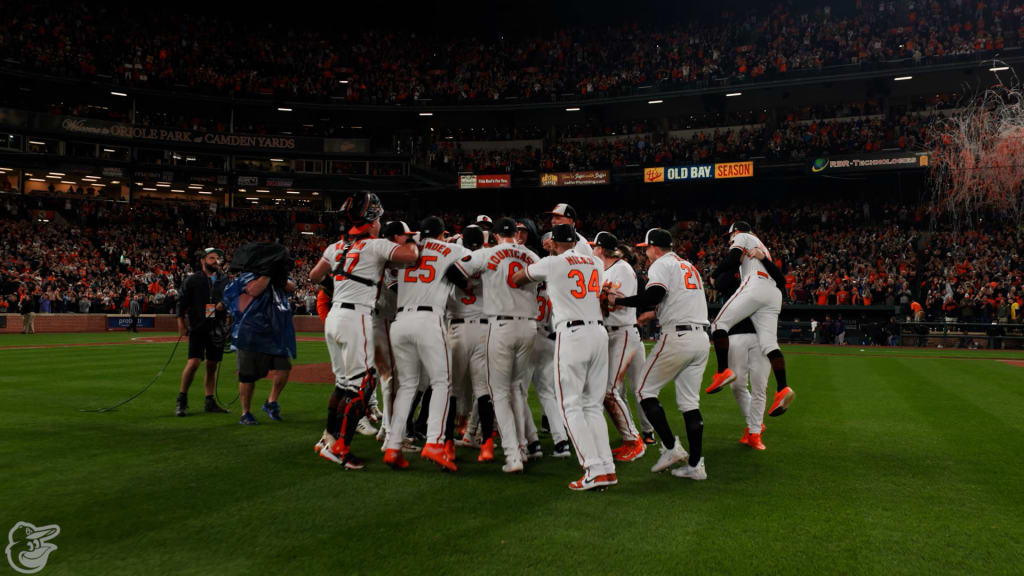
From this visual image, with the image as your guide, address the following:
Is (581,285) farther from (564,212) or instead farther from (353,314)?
(353,314)

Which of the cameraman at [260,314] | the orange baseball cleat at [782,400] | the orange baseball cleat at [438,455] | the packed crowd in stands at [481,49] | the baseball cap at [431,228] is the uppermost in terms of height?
the packed crowd in stands at [481,49]

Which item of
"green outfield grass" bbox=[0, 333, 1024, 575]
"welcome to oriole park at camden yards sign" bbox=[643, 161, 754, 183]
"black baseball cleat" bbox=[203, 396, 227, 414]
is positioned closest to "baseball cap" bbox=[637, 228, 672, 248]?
"green outfield grass" bbox=[0, 333, 1024, 575]

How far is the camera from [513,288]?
6469 millimetres

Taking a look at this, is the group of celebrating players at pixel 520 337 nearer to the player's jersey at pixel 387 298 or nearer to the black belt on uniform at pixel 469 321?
the black belt on uniform at pixel 469 321

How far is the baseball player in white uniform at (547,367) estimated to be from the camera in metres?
6.92

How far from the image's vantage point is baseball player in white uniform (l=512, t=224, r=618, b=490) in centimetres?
564

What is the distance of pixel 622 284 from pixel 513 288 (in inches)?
54.9

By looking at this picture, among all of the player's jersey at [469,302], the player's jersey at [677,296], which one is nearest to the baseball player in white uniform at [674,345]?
the player's jersey at [677,296]

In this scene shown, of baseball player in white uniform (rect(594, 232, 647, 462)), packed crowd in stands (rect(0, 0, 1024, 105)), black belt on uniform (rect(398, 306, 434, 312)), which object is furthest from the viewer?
packed crowd in stands (rect(0, 0, 1024, 105))

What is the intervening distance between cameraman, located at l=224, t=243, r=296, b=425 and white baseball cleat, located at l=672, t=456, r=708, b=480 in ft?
16.4

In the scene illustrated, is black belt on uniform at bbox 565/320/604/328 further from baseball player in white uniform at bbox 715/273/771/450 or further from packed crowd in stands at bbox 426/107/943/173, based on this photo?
packed crowd in stands at bbox 426/107/943/173

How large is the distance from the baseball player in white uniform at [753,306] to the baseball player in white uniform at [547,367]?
5.87ft

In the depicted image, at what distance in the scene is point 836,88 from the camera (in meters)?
38.7

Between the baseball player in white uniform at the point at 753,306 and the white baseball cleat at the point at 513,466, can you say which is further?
the baseball player in white uniform at the point at 753,306
